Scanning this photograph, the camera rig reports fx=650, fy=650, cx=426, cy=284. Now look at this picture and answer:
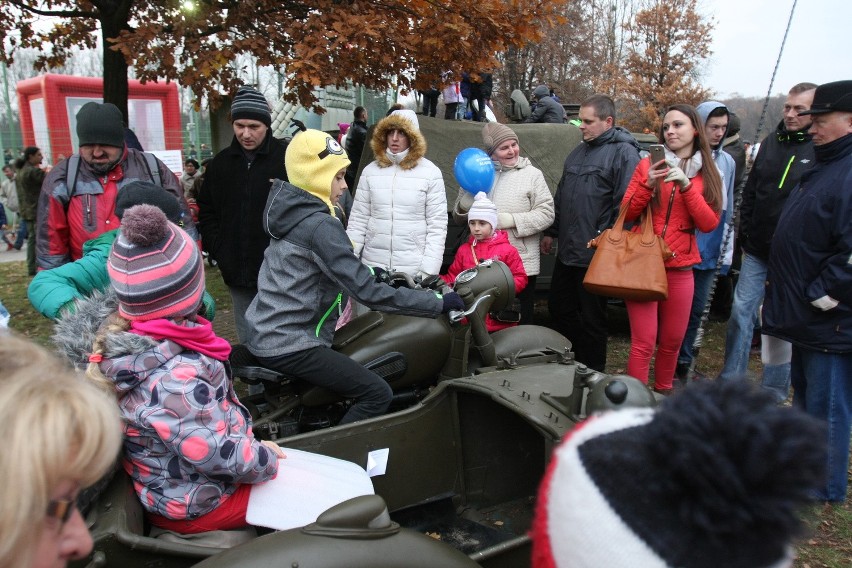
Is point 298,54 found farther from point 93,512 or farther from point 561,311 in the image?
point 93,512

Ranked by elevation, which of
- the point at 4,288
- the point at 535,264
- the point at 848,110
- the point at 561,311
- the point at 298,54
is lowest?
the point at 4,288

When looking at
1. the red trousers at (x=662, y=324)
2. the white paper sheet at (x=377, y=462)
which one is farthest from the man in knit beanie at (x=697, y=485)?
the red trousers at (x=662, y=324)

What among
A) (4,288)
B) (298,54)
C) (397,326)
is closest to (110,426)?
(397,326)

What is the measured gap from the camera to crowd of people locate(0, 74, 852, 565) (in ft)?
6.20

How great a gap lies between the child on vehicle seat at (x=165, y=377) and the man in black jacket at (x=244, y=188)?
7.43ft

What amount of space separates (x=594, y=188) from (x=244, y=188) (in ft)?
8.12

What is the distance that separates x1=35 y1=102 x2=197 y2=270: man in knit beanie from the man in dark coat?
3.41 meters

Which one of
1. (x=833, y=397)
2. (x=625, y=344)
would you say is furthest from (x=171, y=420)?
(x=625, y=344)

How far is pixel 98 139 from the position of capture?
3.61 meters

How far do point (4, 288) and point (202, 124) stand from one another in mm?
12635

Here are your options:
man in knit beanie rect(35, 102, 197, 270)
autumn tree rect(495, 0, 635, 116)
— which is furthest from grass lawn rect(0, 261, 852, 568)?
autumn tree rect(495, 0, 635, 116)

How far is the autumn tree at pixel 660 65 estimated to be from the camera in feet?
75.1

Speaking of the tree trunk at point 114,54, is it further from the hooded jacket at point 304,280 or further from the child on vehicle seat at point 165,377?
the child on vehicle seat at point 165,377

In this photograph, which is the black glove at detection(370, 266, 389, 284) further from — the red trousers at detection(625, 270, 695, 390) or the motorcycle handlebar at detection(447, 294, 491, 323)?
the red trousers at detection(625, 270, 695, 390)
